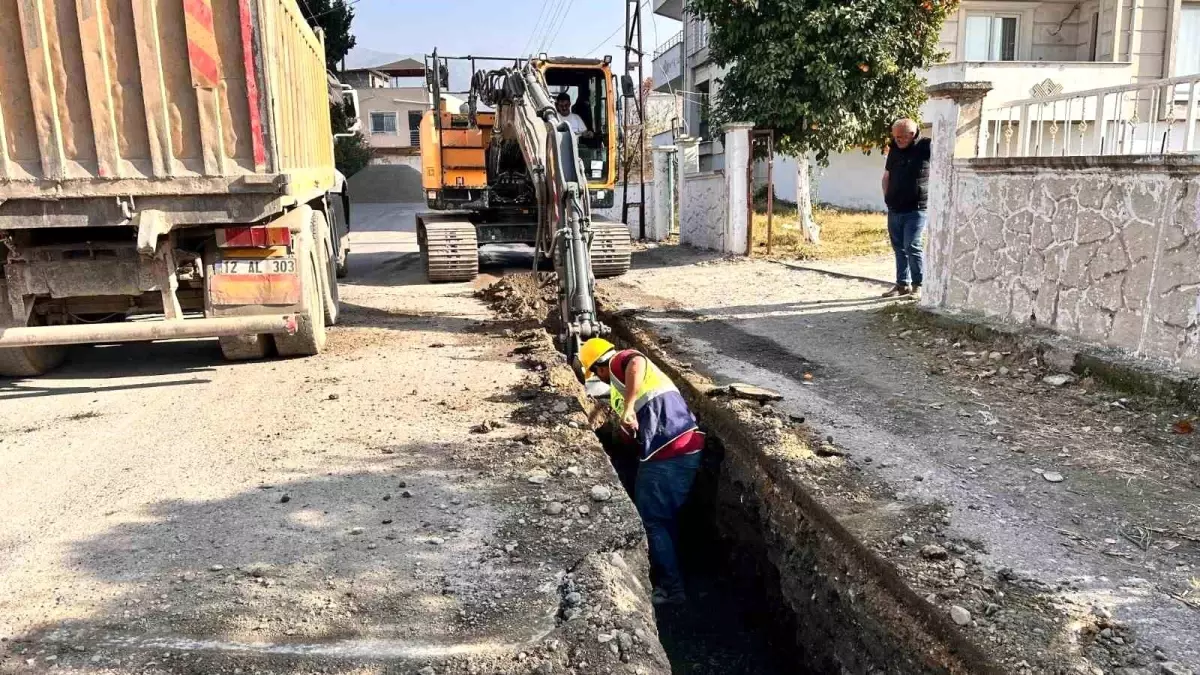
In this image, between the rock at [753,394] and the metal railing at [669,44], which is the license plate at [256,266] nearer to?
the rock at [753,394]

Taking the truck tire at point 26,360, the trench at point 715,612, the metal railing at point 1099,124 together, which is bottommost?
the trench at point 715,612

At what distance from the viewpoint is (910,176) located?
26.9 ft

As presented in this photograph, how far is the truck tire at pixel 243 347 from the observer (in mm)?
6625

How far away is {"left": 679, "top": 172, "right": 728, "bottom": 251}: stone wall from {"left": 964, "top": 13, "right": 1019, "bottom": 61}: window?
773 cm

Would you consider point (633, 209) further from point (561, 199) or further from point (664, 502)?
point (664, 502)

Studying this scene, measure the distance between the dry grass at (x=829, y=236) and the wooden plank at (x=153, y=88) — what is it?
9.10 m

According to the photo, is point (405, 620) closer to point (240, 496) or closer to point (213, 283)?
point (240, 496)

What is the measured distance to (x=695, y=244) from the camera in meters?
15.1

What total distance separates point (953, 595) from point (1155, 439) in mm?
2231

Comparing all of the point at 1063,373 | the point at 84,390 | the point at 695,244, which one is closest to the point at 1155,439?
the point at 1063,373

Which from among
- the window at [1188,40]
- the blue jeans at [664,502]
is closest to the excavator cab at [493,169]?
the blue jeans at [664,502]

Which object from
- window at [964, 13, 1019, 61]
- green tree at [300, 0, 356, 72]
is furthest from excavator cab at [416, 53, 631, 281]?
green tree at [300, 0, 356, 72]

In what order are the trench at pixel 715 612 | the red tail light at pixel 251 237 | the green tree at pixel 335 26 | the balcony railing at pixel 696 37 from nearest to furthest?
the trench at pixel 715 612 < the red tail light at pixel 251 237 < the balcony railing at pixel 696 37 < the green tree at pixel 335 26

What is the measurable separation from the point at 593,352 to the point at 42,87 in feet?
12.5
